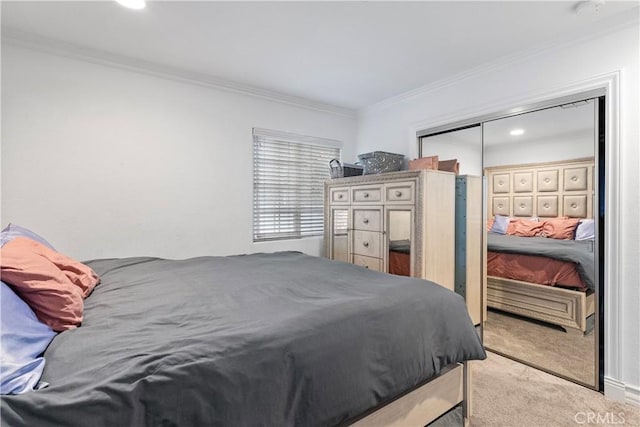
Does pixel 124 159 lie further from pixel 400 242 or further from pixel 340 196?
pixel 400 242

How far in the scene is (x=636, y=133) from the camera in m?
1.94

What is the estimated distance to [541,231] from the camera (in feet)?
7.94

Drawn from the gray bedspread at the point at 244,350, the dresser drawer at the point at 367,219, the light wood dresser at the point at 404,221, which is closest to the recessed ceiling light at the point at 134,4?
the gray bedspread at the point at 244,350

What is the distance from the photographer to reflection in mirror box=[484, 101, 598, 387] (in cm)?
218

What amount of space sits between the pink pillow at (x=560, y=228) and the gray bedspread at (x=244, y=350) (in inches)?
49.4

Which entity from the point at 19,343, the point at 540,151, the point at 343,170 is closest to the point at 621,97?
the point at 540,151

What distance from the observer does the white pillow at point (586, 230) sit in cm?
212

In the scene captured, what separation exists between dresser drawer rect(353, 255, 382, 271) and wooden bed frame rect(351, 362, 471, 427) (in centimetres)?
139

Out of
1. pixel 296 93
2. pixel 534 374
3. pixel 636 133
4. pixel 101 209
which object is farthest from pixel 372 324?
pixel 296 93

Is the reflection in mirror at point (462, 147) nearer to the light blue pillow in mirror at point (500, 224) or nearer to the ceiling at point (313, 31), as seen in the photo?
the light blue pillow in mirror at point (500, 224)

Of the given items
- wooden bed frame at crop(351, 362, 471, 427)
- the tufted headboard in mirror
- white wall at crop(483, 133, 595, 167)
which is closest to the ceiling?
white wall at crop(483, 133, 595, 167)

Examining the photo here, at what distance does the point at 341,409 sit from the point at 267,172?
2.62 m

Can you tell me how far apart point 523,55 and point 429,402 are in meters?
2.58

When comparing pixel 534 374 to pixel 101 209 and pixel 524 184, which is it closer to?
pixel 524 184
